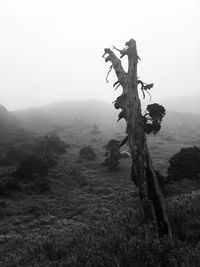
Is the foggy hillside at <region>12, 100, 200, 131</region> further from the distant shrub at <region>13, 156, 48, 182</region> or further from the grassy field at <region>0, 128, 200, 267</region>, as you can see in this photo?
the distant shrub at <region>13, 156, 48, 182</region>

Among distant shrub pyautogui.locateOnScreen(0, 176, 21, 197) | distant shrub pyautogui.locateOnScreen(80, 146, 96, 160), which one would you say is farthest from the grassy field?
distant shrub pyautogui.locateOnScreen(80, 146, 96, 160)

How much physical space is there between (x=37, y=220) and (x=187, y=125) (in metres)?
51.2

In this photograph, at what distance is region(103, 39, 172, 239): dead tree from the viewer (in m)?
6.95

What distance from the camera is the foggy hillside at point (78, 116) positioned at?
200 feet

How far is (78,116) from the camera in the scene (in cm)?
7262

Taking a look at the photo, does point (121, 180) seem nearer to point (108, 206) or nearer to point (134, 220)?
point (108, 206)

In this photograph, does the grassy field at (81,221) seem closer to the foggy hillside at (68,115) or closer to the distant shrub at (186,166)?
the distant shrub at (186,166)

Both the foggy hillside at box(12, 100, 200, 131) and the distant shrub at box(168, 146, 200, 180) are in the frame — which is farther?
the foggy hillside at box(12, 100, 200, 131)

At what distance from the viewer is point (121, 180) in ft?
71.4

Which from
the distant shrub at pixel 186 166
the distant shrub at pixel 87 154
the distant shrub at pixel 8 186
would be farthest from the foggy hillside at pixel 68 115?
the distant shrub at pixel 186 166

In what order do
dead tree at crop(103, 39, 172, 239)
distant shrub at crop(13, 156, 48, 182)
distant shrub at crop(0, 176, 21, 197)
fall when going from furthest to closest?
distant shrub at crop(13, 156, 48, 182), distant shrub at crop(0, 176, 21, 197), dead tree at crop(103, 39, 172, 239)

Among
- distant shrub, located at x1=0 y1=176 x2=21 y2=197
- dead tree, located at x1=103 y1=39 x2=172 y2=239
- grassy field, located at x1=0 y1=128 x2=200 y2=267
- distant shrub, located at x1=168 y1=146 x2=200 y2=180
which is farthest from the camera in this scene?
distant shrub, located at x1=168 y1=146 x2=200 y2=180

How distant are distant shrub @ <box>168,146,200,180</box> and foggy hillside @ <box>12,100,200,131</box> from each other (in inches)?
1402

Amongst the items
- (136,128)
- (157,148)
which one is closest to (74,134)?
(157,148)
